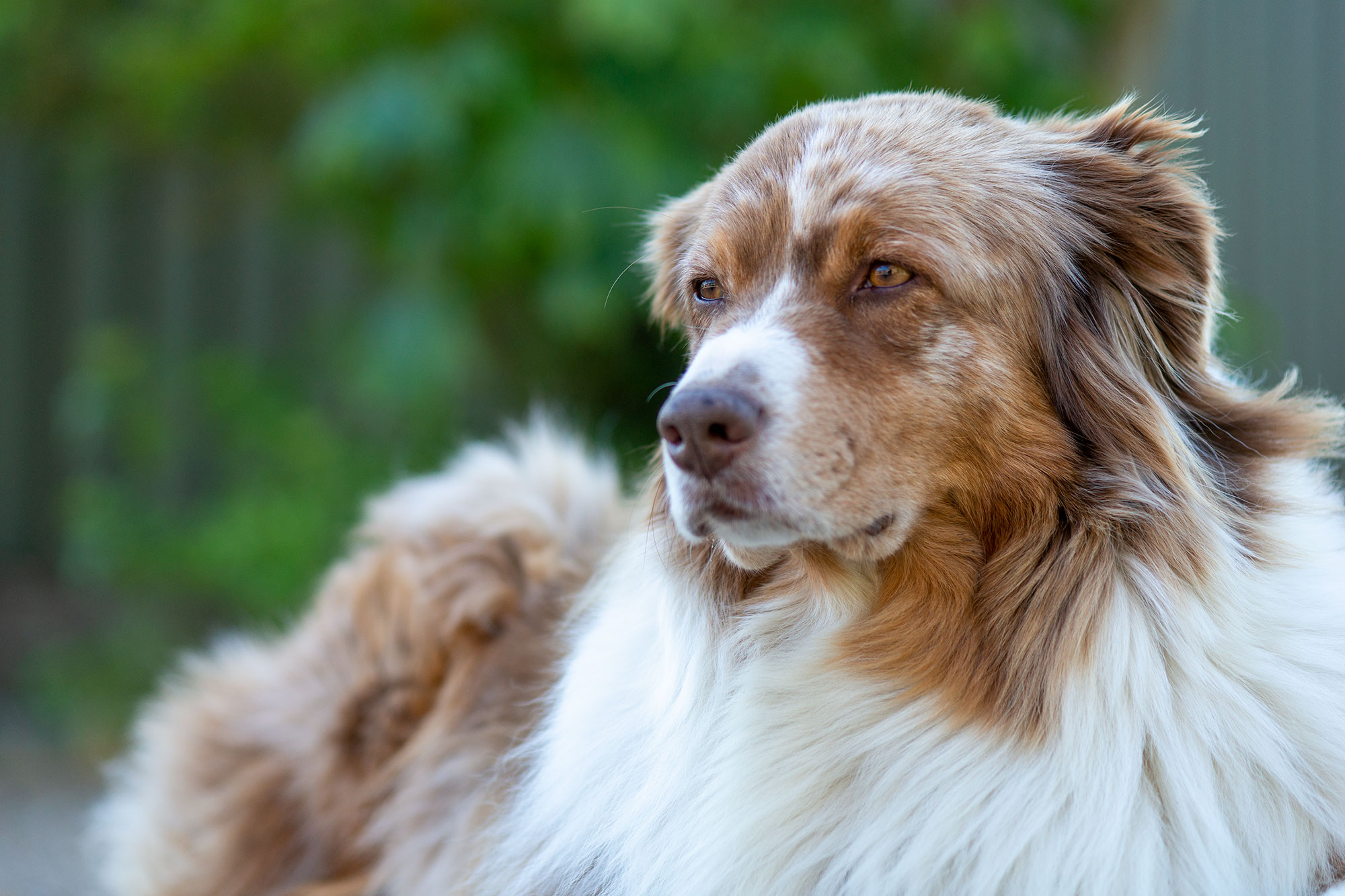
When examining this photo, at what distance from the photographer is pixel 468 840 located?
3.40 metres

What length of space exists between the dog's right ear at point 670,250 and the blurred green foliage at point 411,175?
3.41ft

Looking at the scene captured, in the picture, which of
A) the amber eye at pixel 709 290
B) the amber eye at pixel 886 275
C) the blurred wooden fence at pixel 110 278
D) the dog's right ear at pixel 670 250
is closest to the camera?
the amber eye at pixel 886 275

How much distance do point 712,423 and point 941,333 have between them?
1.86 feet

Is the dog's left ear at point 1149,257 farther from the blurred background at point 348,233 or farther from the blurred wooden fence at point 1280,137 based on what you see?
the blurred wooden fence at point 1280,137

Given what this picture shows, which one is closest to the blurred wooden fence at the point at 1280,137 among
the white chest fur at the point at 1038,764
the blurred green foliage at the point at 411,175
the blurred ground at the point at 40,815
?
the blurred green foliage at the point at 411,175

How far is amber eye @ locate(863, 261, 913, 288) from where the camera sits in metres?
2.61

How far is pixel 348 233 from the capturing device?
8.23 m

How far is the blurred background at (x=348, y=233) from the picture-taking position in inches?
222

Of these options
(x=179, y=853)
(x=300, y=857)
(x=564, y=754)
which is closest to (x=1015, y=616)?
(x=564, y=754)

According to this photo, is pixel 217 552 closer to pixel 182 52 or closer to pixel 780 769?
pixel 182 52

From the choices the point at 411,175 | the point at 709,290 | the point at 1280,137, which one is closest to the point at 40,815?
the point at 411,175

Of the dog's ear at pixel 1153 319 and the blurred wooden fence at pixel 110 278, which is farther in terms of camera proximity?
the blurred wooden fence at pixel 110 278

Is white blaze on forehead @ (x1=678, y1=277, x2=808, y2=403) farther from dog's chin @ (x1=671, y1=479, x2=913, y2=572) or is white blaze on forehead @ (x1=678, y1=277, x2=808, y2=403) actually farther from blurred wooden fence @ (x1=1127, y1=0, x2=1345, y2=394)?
blurred wooden fence @ (x1=1127, y1=0, x2=1345, y2=394)

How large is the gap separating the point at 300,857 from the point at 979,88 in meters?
4.62
